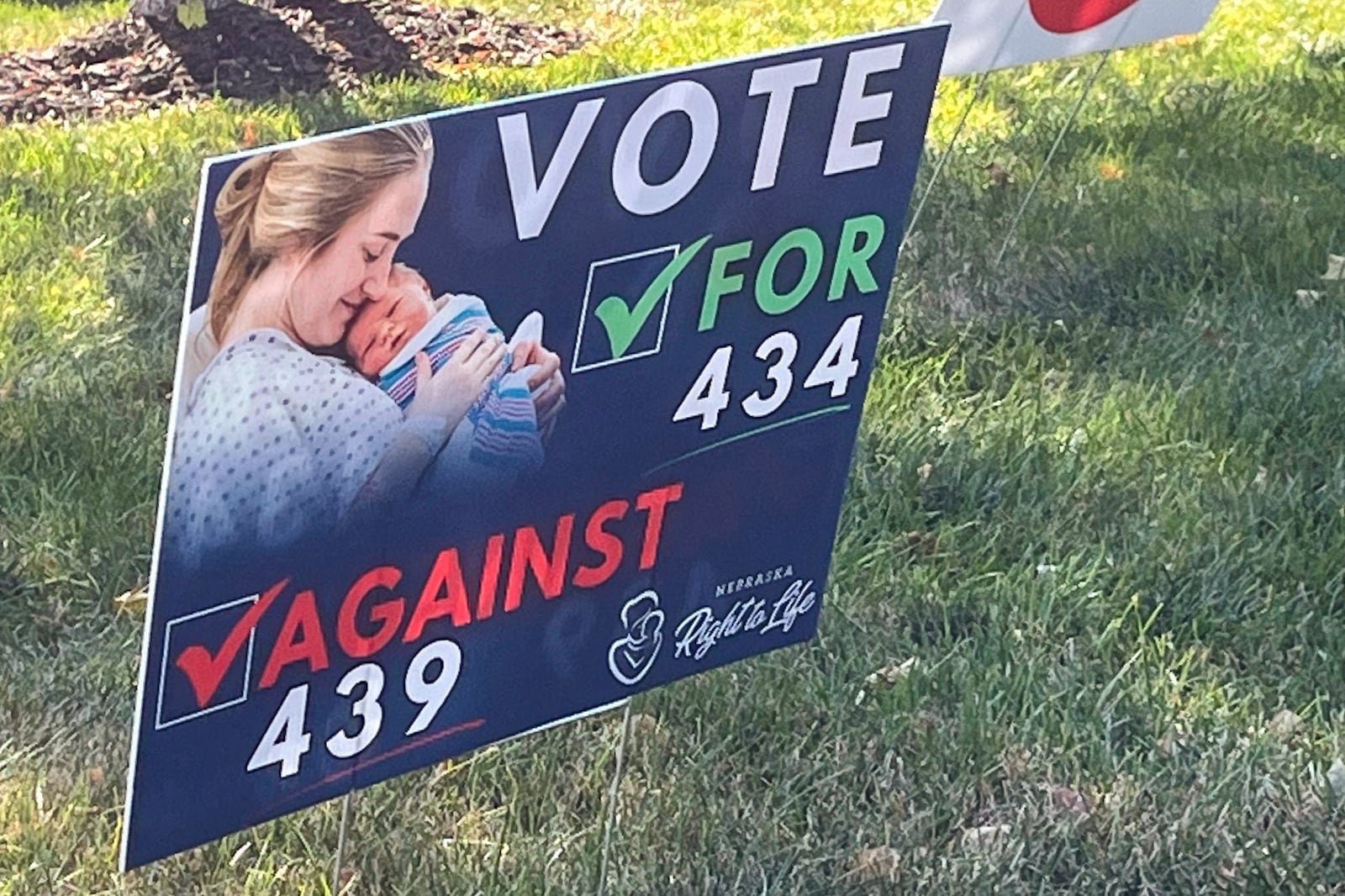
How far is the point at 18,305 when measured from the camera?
184 inches

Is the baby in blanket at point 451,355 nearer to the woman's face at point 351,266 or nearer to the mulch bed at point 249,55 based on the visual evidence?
the woman's face at point 351,266

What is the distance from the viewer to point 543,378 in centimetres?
215

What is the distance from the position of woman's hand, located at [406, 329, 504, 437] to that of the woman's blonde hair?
21cm

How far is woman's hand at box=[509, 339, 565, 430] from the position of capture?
211 cm

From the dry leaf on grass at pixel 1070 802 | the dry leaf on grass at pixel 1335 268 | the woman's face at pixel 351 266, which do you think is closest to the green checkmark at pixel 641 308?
the woman's face at pixel 351 266

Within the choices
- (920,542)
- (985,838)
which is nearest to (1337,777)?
(985,838)

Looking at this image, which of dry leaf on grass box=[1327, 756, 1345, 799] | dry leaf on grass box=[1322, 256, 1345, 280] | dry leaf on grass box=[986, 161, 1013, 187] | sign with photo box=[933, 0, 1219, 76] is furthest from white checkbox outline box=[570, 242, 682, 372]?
dry leaf on grass box=[986, 161, 1013, 187]

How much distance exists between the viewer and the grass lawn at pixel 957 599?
2.90 metres

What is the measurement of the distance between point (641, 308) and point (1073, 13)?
9.06 ft

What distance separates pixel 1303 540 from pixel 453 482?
2271 mm

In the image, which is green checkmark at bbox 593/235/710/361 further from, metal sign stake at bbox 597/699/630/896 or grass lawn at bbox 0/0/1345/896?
grass lawn at bbox 0/0/1345/896

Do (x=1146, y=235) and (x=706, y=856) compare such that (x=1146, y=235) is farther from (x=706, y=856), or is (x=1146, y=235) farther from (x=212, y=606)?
(x=212, y=606)

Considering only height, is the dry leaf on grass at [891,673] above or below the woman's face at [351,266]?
below

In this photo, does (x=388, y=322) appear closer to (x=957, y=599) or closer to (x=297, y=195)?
(x=297, y=195)
